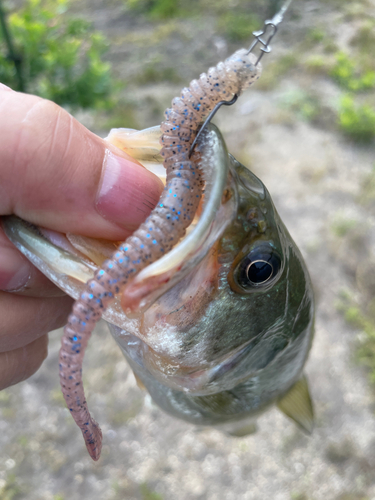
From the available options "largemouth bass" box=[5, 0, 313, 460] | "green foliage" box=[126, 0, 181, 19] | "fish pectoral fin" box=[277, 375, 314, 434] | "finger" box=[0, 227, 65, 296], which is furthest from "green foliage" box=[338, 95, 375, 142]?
"finger" box=[0, 227, 65, 296]

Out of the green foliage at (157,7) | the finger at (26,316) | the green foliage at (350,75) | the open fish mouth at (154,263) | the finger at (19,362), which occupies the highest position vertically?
the open fish mouth at (154,263)

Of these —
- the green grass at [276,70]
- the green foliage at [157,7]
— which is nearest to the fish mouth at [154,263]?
the green grass at [276,70]

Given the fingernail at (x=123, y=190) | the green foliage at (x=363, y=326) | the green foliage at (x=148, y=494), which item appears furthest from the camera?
the green foliage at (x=363, y=326)

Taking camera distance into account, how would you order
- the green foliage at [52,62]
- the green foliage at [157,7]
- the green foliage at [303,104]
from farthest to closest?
1. the green foliage at [157,7]
2. the green foliage at [303,104]
3. the green foliage at [52,62]

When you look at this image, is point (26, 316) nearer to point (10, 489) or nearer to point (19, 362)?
point (19, 362)

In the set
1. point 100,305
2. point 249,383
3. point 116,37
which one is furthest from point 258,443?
point 116,37

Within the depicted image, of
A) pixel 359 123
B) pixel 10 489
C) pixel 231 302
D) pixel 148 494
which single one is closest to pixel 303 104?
pixel 359 123

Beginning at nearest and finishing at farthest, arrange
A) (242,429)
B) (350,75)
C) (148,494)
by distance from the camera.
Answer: (242,429) → (148,494) → (350,75)

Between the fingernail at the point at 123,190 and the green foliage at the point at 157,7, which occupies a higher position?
the fingernail at the point at 123,190

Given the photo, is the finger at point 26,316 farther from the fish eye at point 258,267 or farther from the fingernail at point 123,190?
the fish eye at point 258,267
